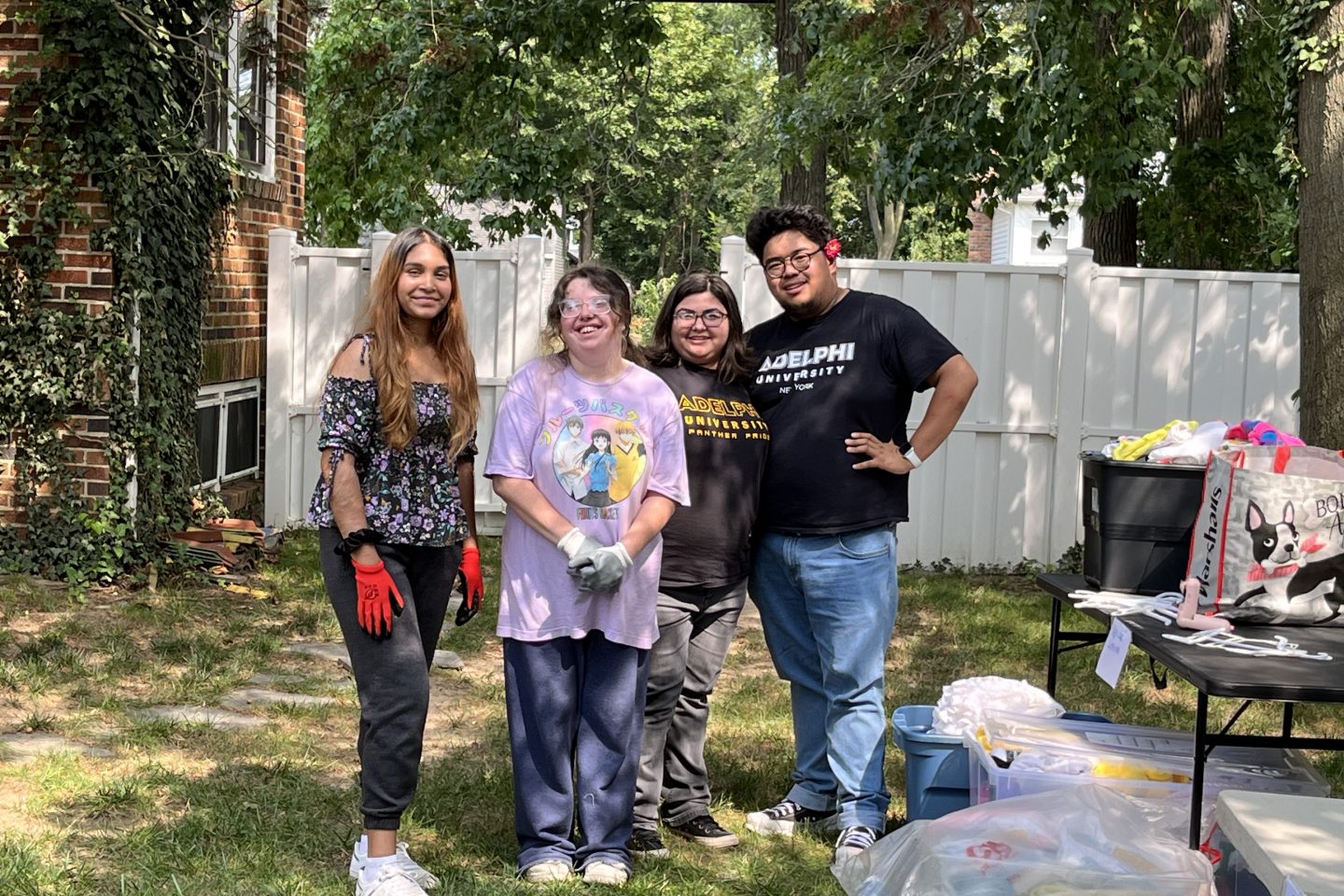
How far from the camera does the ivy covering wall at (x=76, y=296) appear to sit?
771 centimetres

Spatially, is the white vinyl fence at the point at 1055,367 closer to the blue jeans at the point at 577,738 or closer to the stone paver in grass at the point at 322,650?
the stone paver in grass at the point at 322,650

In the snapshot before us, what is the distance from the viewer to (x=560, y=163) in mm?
11359

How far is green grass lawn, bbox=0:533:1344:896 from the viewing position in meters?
4.27

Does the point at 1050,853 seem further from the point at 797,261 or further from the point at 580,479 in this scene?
the point at 797,261

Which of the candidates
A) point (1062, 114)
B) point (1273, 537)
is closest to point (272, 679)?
point (1273, 537)

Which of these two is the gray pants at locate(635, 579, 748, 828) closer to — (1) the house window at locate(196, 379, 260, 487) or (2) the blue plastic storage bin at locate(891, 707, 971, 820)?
(2) the blue plastic storage bin at locate(891, 707, 971, 820)

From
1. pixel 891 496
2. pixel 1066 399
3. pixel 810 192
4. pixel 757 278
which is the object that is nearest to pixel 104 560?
pixel 757 278

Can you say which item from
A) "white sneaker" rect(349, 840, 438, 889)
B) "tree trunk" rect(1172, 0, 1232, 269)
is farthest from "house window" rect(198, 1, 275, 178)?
"tree trunk" rect(1172, 0, 1232, 269)

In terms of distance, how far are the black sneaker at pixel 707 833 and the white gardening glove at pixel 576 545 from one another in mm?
1165

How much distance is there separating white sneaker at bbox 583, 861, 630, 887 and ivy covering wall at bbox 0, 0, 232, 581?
450cm

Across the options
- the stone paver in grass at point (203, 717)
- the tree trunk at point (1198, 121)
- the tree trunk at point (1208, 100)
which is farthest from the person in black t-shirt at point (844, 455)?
the tree trunk at point (1208, 100)

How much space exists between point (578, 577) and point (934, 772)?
1.32 m

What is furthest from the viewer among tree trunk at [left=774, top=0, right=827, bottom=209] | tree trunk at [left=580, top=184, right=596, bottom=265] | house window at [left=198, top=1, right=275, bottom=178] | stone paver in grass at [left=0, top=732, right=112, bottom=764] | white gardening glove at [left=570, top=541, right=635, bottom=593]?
tree trunk at [left=580, top=184, right=596, bottom=265]

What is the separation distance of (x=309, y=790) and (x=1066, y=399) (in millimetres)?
5933
